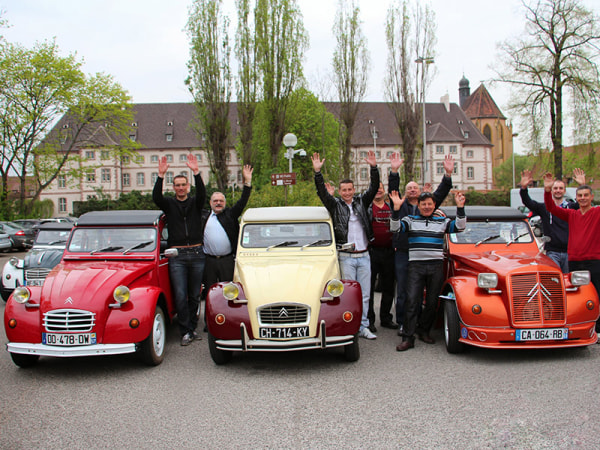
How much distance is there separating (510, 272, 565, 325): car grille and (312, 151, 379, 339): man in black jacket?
2.02m

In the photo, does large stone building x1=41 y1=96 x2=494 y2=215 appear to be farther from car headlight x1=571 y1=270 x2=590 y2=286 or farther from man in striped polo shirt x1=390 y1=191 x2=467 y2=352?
car headlight x1=571 y1=270 x2=590 y2=286

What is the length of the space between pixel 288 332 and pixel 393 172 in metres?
2.83

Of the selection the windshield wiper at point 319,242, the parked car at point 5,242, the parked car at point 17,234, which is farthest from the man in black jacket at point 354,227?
the parked car at point 17,234

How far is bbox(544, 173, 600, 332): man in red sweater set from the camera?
706cm

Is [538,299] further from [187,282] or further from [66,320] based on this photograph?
[66,320]

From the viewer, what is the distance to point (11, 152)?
123ft

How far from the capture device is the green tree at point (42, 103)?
36.1 metres

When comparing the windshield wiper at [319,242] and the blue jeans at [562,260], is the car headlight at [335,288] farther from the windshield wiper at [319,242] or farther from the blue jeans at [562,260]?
the blue jeans at [562,260]

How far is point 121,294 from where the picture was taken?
20.0ft

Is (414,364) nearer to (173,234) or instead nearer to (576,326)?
(576,326)

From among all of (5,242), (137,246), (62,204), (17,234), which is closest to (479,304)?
(137,246)

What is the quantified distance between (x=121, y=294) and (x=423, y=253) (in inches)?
149

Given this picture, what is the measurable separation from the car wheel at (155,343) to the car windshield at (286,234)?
149 centimetres

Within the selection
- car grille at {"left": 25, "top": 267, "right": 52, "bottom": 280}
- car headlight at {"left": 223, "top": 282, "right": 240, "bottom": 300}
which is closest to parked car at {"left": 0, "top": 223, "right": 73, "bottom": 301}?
car grille at {"left": 25, "top": 267, "right": 52, "bottom": 280}
